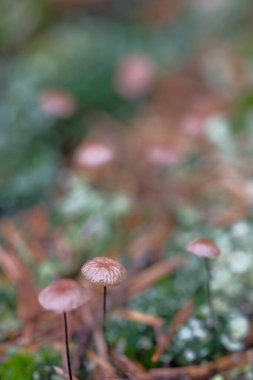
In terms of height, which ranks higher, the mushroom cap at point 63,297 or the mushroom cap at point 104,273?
the mushroom cap at point 104,273

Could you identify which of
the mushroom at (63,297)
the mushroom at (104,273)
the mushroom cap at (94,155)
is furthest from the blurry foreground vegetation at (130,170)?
the mushroom at (104,273)

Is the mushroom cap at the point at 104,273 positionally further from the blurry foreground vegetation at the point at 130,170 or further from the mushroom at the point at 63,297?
the blurry foreground vegetation at the point at 130,170

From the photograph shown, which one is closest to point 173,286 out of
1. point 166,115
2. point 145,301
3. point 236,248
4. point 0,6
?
point 145,301

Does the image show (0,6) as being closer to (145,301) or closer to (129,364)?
(145,301)

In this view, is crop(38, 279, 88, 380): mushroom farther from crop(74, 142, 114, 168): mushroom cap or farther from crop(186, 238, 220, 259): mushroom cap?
crop(74, 142, 114, 168): mushroom cap

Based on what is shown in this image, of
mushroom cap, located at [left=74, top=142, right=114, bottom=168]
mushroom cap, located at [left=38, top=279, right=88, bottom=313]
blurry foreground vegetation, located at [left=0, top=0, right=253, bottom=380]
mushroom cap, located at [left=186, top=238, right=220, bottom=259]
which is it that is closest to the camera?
mushroom cap, located at [left=38, top=279, right=88, bottom=313]

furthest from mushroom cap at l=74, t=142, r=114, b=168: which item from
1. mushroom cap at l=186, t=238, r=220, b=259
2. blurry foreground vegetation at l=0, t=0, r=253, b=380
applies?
mushroom cap at l=186, t=238, r=220, b=259
